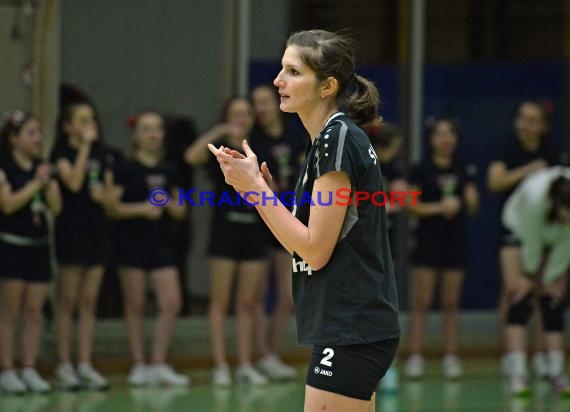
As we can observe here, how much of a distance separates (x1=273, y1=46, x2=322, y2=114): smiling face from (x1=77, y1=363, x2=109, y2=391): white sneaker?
16.3ft

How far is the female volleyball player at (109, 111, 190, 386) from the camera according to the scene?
8219mm

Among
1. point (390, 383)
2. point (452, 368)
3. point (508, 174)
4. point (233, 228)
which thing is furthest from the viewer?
point (452, 368)

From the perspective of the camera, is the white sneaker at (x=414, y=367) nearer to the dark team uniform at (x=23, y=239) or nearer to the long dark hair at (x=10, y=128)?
the dark team uniform at (x=23, y=239)

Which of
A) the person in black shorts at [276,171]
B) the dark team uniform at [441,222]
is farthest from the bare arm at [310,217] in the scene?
the dark team uniform at [441,222]

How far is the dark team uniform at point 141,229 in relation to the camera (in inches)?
324

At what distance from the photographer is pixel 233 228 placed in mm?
8336

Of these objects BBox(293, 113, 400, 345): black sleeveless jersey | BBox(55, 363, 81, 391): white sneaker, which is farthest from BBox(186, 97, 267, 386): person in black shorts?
BBox(293, 113, 400, 345): black sleeveless jersey

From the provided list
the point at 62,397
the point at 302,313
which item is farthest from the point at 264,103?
the point at 302,313

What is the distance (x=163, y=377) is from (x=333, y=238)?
518cm

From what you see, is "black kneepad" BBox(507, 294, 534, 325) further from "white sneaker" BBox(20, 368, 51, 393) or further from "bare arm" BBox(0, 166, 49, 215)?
"bare arm" BBox(0, 166, 49, 215)

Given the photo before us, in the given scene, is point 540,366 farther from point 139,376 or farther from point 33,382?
point 33,382

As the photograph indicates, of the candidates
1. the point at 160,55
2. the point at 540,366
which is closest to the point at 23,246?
the point at 160,55

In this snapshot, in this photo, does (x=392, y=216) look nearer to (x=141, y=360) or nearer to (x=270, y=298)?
(x=270, y=298)

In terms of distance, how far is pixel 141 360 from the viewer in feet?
27.3
